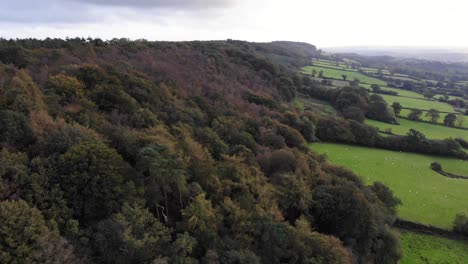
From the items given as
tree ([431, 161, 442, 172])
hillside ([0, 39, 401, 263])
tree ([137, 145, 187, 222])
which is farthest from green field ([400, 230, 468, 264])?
tree ([137, 145, 187, 222])

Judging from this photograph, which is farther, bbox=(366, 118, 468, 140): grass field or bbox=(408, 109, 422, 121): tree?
bbox=(408, 109, 422, 121): tree

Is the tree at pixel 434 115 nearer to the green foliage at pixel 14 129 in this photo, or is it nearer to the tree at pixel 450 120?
the tree at pixel 450 120

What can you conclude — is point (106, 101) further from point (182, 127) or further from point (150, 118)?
point (182, 127)

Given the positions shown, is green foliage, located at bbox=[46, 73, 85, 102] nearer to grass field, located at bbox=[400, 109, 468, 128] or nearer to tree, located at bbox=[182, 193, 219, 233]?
tree, located at bbox=[182, 193, 219, 233]

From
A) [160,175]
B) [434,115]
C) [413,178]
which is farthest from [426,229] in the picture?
[434,115]

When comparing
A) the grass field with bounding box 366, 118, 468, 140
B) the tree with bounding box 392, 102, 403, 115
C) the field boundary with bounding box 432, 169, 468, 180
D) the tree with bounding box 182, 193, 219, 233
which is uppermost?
the tree with bounding box 182, 193, 219, 233

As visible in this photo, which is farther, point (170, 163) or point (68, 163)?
point (170, 163)

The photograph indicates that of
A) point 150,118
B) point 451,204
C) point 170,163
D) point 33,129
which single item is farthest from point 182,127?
point 451,204
